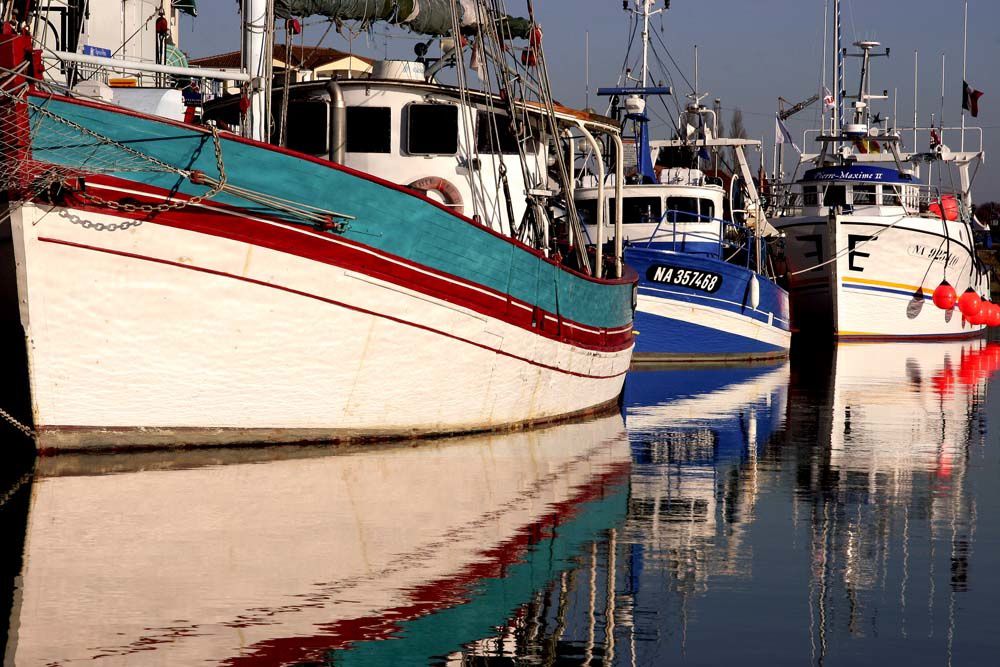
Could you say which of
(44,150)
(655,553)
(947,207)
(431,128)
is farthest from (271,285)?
(947,207)

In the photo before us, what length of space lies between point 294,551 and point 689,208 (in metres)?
19.7

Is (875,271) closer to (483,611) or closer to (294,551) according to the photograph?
(294,551)

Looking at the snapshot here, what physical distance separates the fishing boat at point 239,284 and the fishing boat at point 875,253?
68.7 feet

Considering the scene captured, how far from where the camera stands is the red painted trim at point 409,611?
551 cm

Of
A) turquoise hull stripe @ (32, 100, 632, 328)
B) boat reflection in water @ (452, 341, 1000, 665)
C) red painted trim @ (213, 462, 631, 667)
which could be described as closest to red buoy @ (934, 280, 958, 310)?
boat reflection in water @ (452, 341, 1000, 665)

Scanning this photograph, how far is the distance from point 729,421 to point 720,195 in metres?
12.3

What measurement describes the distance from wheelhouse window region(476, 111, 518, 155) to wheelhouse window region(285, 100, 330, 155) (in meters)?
1.47

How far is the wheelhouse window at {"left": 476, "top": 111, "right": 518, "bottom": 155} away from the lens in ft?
45.5

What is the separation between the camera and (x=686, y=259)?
24.2m

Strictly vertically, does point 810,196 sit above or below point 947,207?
above

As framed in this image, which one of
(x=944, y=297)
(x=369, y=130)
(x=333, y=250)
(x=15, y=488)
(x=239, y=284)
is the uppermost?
(x=369, y=130)

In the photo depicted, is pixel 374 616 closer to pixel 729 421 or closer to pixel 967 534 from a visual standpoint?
pixel 967 534

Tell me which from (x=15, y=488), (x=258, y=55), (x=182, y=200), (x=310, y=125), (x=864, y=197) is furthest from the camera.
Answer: (x=864, y=197)

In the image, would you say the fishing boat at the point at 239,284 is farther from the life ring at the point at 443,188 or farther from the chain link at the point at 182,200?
the life ring at the point at 443,188
